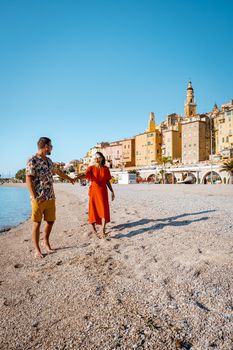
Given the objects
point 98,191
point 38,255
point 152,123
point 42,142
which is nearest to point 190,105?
point 152,123

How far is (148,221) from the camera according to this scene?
270 inches

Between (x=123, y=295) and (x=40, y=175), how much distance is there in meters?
2.66

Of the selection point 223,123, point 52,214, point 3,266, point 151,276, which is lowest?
point 3,266

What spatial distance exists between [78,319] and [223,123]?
69.0 meters

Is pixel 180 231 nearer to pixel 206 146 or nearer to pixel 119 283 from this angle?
pixel 119 283

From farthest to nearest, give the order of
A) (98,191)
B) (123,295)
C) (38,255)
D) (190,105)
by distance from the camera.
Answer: (190,105) → (98,191) → (38,255) → (123,295)

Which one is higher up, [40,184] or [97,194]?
[40,184]

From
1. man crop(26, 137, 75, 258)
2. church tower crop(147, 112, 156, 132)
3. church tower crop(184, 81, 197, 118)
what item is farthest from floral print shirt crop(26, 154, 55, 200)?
church tower crop(147, 112, 156, 132)

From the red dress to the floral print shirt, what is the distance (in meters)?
1.25

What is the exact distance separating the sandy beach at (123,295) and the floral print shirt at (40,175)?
111 centimetres

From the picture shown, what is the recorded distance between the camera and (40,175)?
4.63 metres

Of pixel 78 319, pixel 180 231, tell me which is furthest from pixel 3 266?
pixel 180 231

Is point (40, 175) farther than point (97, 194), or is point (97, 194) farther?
point (97, 194)

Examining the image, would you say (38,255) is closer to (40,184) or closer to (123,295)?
(40,184)
